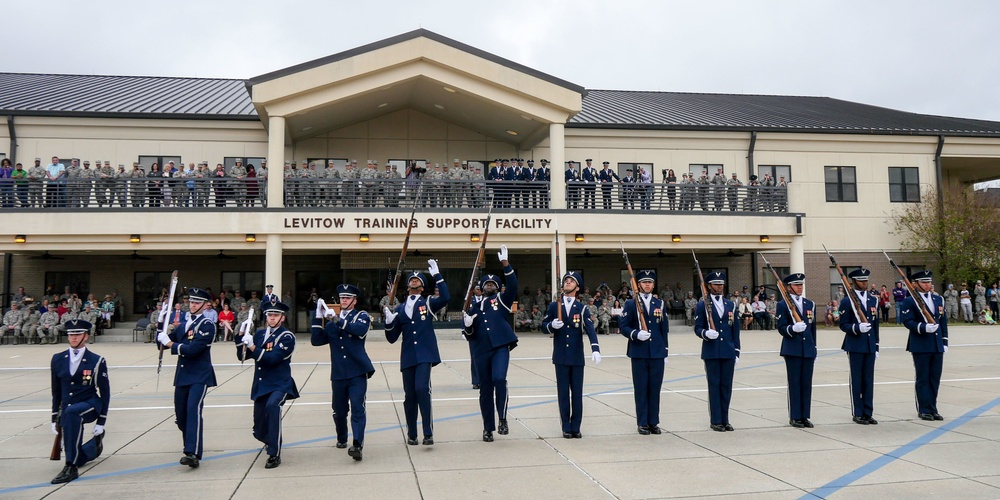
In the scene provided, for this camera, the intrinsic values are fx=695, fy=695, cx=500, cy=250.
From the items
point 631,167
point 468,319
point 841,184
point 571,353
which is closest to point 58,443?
point 468,319

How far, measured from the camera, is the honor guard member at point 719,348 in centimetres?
885

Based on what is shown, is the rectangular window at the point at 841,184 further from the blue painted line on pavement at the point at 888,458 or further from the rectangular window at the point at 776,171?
the blue painted line on pavement at the point at 888,458

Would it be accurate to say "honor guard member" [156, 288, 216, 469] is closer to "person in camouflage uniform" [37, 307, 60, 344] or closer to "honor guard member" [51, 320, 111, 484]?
"honor guard member" [51, 320, 111, 484]

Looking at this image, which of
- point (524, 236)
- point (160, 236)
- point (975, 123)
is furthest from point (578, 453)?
point (975, 123)

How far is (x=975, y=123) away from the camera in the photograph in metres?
35.2

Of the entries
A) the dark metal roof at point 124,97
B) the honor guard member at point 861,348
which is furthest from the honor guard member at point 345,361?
the dark metal roof at point 124,97

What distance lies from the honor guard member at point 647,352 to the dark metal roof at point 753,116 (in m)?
19.0

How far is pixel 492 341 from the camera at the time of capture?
27.5 feet

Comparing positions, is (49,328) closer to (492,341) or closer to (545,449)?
(492,341)

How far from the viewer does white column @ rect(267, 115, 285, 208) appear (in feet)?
72.2

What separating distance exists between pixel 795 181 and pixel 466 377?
20831 millimetres

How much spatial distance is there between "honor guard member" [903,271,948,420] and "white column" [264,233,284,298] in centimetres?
1737

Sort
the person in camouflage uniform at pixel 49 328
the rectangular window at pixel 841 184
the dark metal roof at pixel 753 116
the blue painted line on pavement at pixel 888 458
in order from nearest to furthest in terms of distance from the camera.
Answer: the blue painted line on pavement at pixel 888 458 → the person in camouflage uniform at pixel 49 328 → the dark metal roof at pixel 753 116 → the rectangular window at pixel 841 184

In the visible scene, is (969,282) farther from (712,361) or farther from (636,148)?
(712,361)
